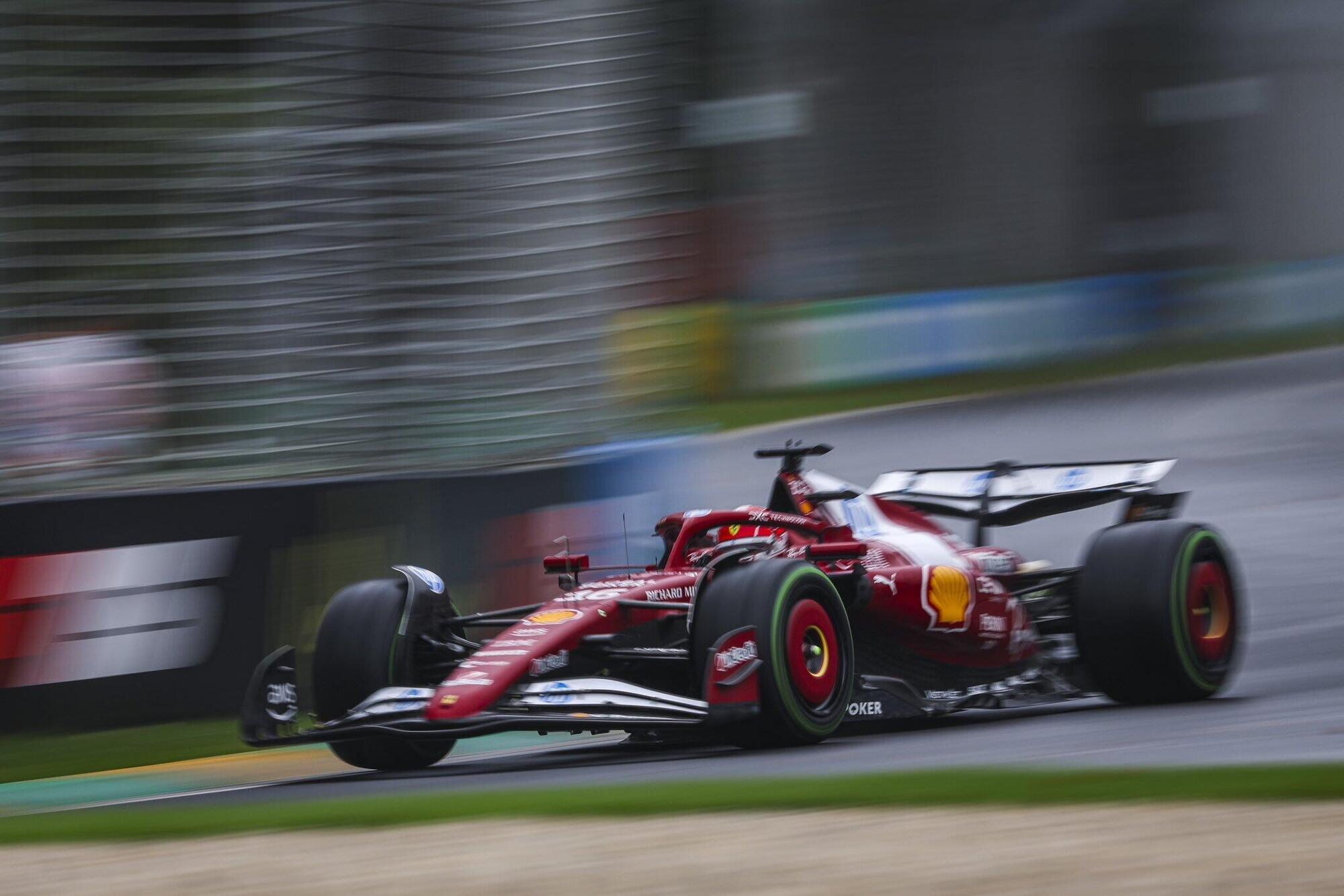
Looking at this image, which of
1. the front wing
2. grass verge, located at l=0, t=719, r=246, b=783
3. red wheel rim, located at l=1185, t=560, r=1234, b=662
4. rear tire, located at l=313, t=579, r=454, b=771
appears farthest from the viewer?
red wheel rim, located at l=1185, t=560, r=1234, b=662

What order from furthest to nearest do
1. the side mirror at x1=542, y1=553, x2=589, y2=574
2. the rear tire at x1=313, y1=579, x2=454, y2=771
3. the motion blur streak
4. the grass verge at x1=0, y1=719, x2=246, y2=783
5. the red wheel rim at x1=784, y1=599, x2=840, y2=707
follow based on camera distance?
the motion blur streak → the side mirror at x1=542, y1=553, x2=589, y2=574 → the grass verge at x1=0, y1=719, x2=246, y2=783 → the rear tire at x1=313, y1=579, x2=454, y2=771 → the red wheel rim at x1=784, y1=599, x2=840, y2=707

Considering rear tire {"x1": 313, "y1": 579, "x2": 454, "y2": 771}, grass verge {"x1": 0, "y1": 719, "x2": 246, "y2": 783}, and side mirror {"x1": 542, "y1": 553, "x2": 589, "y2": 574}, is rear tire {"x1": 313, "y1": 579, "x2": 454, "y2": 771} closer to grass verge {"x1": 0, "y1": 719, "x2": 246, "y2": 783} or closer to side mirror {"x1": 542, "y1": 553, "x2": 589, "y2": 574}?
side mirror {"x1": 542, "y1": 553, "x2": 589, "y2": 574}

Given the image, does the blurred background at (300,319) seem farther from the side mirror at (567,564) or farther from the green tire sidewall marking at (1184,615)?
the green tire sidewall marking at (1184,615)

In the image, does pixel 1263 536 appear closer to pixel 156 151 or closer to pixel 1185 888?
pixel 156 151

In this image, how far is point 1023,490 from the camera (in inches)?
356

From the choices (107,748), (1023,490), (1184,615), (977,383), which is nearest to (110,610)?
(107,748)

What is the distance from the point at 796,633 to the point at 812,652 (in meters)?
0.20

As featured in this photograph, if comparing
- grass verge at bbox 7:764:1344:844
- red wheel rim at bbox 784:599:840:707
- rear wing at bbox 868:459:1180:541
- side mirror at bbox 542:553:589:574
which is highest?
rear wing at bbox 868:459:1180:541

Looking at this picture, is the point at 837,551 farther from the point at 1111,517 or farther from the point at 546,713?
the point at 1111,517

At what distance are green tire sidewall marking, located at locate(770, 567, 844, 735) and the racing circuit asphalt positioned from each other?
109 millimetres

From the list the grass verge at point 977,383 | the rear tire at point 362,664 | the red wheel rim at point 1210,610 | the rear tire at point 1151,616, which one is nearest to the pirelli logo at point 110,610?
the rear tire at point 362,664

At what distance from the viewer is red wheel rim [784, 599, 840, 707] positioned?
Answer: 676 centimetres

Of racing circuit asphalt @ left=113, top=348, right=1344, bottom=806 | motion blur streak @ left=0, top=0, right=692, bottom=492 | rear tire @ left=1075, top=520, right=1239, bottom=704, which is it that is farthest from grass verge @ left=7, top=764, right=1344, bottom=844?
motion blur streak @ left=0, top=0, right=692, bottom=492

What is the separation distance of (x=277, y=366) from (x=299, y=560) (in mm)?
1038
